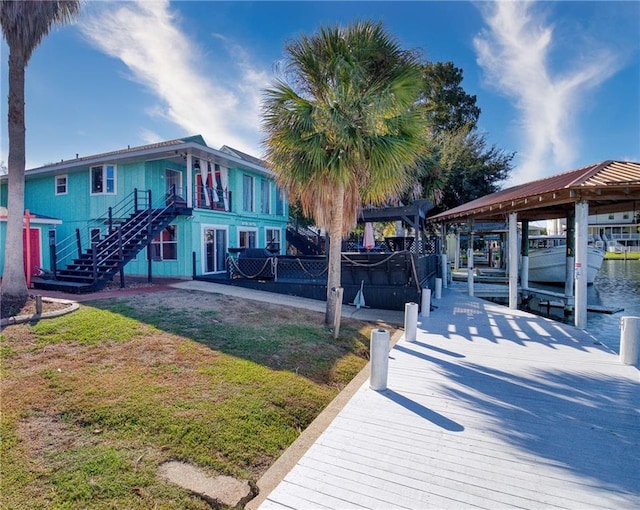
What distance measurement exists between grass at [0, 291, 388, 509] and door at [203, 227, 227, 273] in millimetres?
7672

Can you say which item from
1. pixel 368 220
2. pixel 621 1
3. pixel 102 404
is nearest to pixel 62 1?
pixel 102 404

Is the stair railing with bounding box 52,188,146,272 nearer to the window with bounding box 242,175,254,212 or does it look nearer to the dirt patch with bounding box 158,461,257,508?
the window with bounding box 242,175,254,212

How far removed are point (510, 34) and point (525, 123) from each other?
7.48 meters

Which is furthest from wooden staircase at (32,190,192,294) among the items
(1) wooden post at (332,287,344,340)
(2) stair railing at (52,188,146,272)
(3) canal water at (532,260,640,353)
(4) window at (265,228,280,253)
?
(3) canal water at (532,260,640,353)

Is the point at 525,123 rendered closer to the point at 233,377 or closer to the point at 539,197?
the point at 539,197

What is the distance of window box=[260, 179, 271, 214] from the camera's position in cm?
1905

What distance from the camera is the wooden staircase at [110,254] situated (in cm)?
1061

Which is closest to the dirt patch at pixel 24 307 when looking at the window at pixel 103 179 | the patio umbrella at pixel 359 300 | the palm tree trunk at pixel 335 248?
the palm tree trunk at pixel 335 248

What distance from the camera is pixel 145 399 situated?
165 inches

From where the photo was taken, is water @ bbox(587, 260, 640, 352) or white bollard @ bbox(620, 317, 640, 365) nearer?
white bollard @ bbox(620, 317, 640, 365)

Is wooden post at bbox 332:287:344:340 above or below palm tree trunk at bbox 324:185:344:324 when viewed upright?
below

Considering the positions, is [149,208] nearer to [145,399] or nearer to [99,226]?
[99,226]

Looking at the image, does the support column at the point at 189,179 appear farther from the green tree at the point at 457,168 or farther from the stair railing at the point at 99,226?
the green tree at the point at 457,168

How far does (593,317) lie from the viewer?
12.0m
